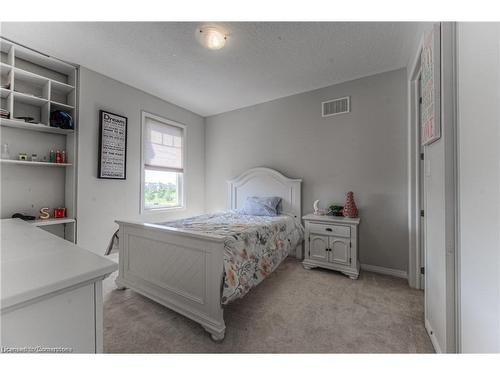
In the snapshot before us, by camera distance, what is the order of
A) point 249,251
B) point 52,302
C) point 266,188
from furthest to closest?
point 266,188, point 249,251, point 52,302

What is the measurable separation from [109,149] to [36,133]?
67 cm

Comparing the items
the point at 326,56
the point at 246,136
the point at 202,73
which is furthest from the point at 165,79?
the point at 326,56

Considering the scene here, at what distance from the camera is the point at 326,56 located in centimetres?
214

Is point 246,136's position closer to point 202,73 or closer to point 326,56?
point 202,73

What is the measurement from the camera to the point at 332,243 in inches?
95.0

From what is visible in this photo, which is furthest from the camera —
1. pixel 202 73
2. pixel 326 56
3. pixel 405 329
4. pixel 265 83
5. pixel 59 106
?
pixel 265 83

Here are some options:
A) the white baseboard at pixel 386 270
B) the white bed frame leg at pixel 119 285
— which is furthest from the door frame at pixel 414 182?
the white bed frame leg at pixel 119 285

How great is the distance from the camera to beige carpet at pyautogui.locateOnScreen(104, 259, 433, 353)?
134 centimetres

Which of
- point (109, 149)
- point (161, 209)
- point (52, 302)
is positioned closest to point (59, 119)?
point (109, 149)

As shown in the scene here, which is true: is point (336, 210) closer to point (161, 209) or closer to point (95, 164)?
point (161, 209)

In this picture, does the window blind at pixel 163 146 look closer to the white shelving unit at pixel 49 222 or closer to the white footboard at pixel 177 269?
the white shelving unit at pixel 49 222

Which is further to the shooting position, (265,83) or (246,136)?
(246,136)

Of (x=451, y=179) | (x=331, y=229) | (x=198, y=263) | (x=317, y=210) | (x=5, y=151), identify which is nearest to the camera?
(x=451, y=179)
